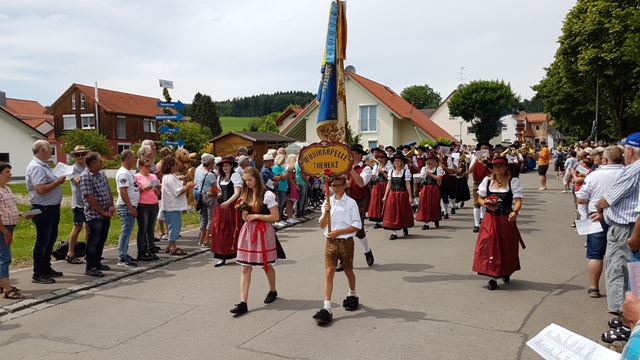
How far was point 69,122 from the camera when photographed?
58.6 meters

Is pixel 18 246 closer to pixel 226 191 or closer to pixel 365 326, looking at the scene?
pixel 226 191

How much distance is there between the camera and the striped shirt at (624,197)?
5.01m

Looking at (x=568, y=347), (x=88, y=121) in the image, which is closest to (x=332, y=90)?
(x=568, y=347)

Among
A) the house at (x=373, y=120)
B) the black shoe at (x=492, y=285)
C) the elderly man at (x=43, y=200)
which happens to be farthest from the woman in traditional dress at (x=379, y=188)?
the house at (x=373, y=120)

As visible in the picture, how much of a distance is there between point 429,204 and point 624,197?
6.82m

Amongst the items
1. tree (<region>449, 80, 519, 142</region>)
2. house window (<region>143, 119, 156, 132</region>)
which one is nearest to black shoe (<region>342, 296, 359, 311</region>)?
tree (<region>449, 80, 519, 142</region>)

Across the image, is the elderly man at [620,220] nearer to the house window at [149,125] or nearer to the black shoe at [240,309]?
the black shoe at [240,309]

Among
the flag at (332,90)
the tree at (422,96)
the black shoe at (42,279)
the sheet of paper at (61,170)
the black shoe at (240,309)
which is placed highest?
the tree at (422,96)

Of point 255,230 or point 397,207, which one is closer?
point 255,230

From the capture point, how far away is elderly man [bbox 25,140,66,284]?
7.26 m

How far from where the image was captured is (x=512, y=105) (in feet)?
→ 197

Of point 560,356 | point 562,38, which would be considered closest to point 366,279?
point 560,356

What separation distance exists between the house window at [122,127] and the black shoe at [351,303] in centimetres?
5766

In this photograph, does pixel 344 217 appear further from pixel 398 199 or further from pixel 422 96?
pixel 422 96
